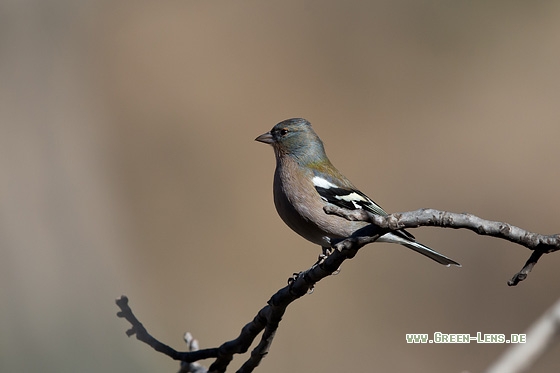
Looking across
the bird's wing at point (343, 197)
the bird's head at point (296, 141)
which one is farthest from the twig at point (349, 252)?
the bird's head at point (296, 141)

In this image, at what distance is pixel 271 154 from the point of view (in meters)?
Result: 12.9

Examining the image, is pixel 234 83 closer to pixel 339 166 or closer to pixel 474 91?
pixel 339 166

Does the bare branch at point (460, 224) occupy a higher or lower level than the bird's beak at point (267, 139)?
lower

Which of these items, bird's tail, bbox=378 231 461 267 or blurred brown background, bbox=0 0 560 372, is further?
blurred brown background, bbox=0 0 560 372

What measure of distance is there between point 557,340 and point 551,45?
568 inches

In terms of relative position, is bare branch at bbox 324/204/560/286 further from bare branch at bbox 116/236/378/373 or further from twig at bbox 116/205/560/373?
bare branch at bbox 116/236/378/373

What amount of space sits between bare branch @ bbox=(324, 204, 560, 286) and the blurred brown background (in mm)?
3570

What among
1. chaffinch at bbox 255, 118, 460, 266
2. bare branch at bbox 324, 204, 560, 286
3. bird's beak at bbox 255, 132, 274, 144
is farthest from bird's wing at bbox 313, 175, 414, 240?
bare branch at bbox 324, 204, 560, 286

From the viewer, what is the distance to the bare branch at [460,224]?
2.38 metres

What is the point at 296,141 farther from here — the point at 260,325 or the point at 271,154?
the point at 271,154

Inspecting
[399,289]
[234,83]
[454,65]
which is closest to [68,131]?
[234,83]

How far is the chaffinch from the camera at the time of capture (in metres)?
4.77

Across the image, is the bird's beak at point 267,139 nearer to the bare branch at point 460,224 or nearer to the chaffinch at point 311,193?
the chaffinch at point 311,193

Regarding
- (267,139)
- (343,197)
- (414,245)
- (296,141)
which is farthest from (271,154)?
(414,245)
